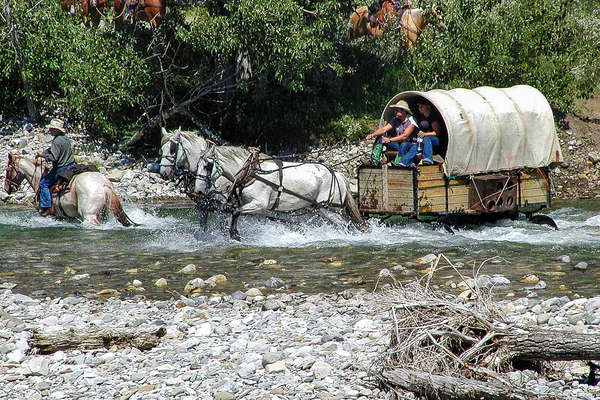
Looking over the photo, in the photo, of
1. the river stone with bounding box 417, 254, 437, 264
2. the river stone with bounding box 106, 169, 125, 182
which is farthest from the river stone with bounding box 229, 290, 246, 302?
the river stone with bounding box 106, 169, 125, 182

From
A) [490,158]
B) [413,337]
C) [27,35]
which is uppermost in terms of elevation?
[27,35]

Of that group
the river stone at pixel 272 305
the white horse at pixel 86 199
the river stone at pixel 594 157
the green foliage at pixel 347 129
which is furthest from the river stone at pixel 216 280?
the river stone at pixel 594 157

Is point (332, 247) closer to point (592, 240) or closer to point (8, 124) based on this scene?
point (592, 240)

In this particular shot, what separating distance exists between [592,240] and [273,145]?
15.0 m

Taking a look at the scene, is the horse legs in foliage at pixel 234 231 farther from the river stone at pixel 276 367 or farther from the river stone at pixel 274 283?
the river stone at pixel 276 367

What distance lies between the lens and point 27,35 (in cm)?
2588

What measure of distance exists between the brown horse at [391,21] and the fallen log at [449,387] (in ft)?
64.6

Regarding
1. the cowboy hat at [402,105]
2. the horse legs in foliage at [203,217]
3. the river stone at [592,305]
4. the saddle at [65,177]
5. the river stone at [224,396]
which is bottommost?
the river stone at [224,396]

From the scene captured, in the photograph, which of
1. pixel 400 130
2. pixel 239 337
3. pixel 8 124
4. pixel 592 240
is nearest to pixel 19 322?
pixel 239 337

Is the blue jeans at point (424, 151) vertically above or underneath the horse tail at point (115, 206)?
above

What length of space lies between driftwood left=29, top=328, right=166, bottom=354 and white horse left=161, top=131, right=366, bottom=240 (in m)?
5.89

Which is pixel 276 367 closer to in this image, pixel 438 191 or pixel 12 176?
pixel 438 191

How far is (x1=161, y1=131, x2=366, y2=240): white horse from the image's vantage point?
45.1 ft

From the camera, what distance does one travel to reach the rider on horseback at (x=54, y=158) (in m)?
16.0
